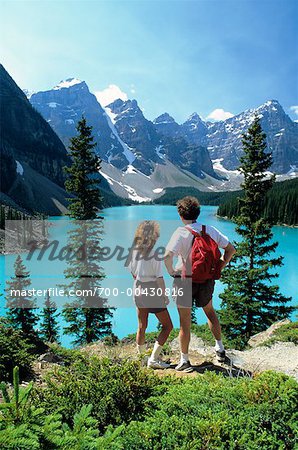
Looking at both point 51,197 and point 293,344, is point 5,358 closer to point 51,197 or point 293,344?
point 293,344

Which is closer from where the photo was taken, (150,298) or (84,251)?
(150,298)

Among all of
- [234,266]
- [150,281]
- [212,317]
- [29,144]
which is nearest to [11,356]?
[150,281]

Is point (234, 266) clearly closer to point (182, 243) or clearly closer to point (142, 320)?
point (142, 320)

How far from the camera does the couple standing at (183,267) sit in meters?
4.73

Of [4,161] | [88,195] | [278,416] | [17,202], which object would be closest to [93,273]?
[88,195]

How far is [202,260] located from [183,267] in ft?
1.08

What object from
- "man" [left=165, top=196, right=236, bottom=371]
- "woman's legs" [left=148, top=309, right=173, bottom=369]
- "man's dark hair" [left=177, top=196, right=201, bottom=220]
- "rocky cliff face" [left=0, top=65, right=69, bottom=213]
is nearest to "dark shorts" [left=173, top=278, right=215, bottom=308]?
"man" [left=165, top=196, right=236, bottom=371]

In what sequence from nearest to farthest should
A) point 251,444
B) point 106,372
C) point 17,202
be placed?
point 251,444, point 106,372, point 17,202

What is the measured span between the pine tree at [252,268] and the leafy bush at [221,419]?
12.8 m

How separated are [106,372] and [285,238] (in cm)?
6789

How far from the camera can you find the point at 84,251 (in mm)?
15898

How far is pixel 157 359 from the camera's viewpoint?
523cm

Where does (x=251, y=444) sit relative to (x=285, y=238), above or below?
above
